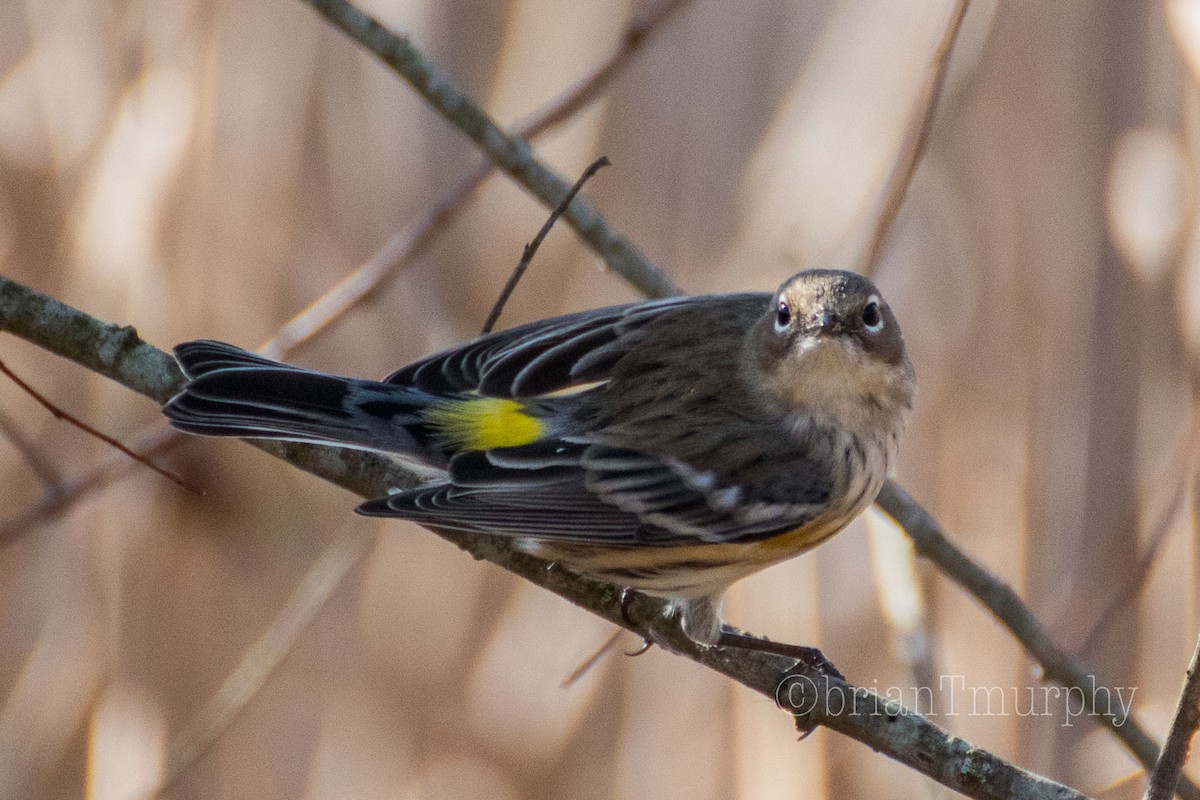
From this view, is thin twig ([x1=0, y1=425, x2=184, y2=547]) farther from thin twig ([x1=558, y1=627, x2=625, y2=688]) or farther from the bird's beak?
the bird's beak

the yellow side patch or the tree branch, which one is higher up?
the yellow side patch

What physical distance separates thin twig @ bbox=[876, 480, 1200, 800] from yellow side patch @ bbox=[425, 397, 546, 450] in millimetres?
800

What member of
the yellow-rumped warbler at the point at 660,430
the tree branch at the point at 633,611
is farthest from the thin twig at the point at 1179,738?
the yellow-rumped warbler at the point at 660,430

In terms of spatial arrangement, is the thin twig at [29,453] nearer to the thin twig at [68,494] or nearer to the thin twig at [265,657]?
the thin twig at [68,494]

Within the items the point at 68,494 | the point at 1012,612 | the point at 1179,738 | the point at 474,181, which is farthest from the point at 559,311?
the point at 1179,738

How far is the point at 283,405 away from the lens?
237 cm

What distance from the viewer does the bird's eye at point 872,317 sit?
2453mm

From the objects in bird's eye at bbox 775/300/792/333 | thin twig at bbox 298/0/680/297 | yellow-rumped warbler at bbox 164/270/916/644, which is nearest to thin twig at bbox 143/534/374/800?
yellow-rumped warbler at bbox 164/270/916/644

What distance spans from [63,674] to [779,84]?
2793 millimetres

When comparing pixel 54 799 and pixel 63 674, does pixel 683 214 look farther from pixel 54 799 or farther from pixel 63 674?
pixel 54 799

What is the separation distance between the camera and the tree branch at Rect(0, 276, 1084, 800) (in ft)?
6.74

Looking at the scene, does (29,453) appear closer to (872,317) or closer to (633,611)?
(633,611)

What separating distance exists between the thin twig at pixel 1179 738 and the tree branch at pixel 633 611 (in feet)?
0.71

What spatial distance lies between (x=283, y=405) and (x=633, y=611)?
859 mm
